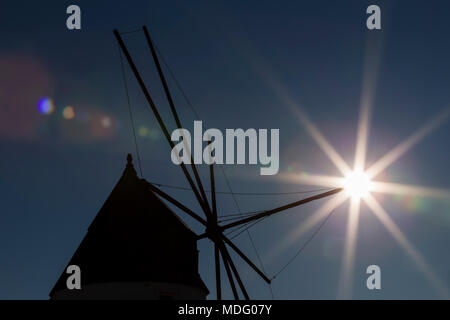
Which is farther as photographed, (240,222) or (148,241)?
(240,222)

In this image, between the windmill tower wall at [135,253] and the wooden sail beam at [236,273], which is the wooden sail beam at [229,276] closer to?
the wooden sail beam at [236,273]

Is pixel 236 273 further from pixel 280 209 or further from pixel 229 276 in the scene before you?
pixel 280 209

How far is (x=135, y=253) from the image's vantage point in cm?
2141

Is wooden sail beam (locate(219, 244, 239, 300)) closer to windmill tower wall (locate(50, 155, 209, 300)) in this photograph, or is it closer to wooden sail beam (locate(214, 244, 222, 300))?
wooden sail beam (locate(214, 244, 222, 300))

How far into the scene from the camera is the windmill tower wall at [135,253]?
20.9 metres

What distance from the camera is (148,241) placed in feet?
71.5

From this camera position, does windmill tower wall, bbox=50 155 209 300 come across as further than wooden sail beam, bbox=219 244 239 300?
No

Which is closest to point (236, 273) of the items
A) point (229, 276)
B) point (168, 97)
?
point (229, 276)

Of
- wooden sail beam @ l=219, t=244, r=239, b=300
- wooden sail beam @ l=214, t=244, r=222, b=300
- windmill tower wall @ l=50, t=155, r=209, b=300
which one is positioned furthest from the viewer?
wooden sail beam @ l=219, t=244, r=239, b=300

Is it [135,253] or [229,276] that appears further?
[229,276]

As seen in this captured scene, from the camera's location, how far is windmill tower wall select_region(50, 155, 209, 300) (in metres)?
20.9
